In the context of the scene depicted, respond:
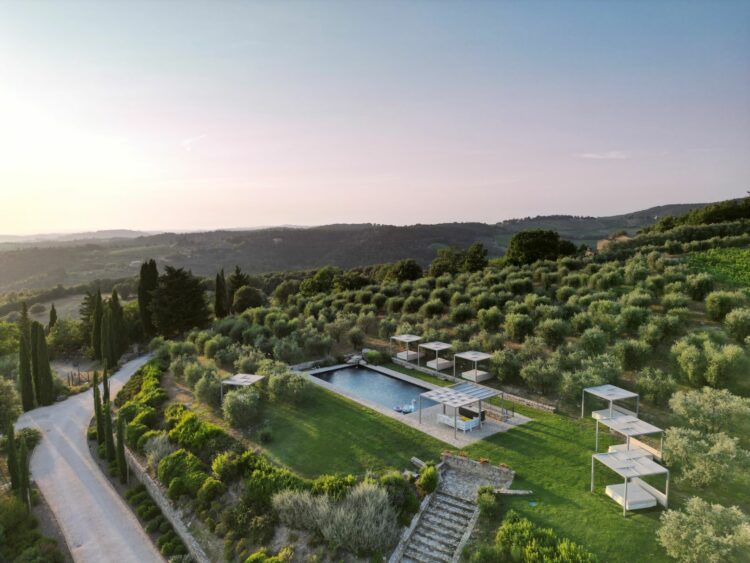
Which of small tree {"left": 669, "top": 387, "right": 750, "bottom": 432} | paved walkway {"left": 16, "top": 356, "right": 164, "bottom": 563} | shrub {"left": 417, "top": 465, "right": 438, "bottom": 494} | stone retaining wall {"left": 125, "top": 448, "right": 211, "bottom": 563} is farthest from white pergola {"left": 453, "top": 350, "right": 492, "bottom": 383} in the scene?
paved walkway {"left": 16, "top": 356, "right": 164, "bottom": 563}

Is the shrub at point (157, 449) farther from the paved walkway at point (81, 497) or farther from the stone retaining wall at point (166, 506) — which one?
the paved walkway at point (81, 497)

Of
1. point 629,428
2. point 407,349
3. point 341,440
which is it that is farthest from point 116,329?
point 629,428

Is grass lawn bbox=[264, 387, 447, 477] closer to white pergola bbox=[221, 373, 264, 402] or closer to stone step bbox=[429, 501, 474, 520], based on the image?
white pergola bbox=[221, 373, 264, 402]

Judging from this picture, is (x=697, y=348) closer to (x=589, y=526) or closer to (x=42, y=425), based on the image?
(x=589, y=526)

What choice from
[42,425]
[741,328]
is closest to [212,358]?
[42,425]

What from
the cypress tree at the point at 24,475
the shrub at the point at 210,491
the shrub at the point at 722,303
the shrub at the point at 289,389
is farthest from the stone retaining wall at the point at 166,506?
the shrub at the point at 722,303

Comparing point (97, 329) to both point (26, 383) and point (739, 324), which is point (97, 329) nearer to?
point (26, 383)
